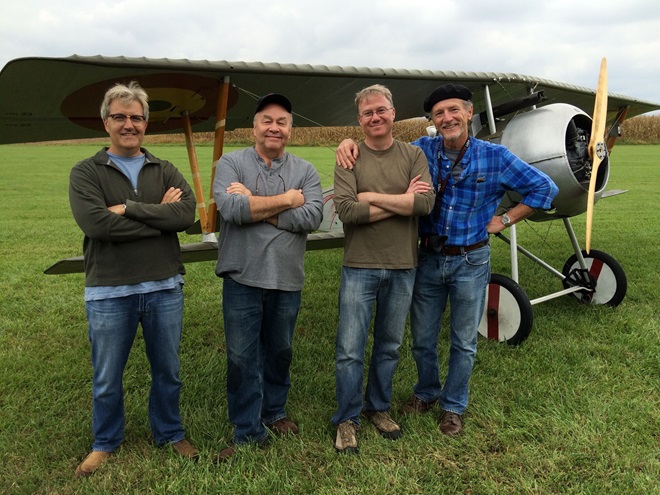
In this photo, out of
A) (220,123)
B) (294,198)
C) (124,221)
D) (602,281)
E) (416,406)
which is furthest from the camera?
(602,281)

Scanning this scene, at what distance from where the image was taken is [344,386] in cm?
279

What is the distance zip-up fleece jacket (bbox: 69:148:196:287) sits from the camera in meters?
2.34

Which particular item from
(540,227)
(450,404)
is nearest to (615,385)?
(450,404)

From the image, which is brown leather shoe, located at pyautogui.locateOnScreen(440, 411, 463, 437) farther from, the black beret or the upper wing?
the upper wing

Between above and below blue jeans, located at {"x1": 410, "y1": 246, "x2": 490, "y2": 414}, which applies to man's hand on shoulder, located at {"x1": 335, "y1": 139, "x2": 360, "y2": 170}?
above

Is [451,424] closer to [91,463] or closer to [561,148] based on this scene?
[91,463]

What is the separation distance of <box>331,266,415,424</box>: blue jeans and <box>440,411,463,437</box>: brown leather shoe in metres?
0.44

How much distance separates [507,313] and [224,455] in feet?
8.42

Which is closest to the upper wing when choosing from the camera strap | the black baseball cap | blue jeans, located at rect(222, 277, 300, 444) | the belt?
the black baseball cap

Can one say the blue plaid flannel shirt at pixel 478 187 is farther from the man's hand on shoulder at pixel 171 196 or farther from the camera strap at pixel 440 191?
the man's hand on shoulder at pixel 171 196

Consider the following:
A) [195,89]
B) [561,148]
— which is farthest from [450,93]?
[195,89]

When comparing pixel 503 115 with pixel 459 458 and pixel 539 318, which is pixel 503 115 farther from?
pixel 459 458

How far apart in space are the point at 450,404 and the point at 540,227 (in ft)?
30.1

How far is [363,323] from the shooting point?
2752mm
